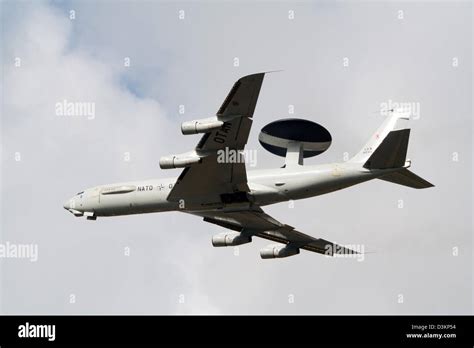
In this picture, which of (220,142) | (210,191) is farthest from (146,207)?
(220,142)

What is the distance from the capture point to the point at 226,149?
165ft

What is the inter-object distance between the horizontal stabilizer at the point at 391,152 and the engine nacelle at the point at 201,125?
8.58 m

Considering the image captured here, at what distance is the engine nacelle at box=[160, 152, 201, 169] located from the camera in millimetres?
51125

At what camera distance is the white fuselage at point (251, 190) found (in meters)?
52.3

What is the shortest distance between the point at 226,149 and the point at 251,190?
13.8 ft

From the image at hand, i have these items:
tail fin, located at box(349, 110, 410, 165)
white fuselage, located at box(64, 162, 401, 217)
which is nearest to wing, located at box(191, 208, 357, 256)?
white fuselage, located at box(64, 162, 401, 217)

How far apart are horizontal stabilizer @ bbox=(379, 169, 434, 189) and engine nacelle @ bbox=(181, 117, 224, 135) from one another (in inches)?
422

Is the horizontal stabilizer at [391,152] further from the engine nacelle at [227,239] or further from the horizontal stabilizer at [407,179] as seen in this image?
the engine nacelle at [227,239]
